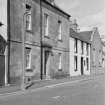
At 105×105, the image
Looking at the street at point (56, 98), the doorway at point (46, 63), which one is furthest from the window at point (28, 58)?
the street at point (56, 98)

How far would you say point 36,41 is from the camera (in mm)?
20719

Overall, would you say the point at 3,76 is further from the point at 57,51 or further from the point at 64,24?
the point at 64,24

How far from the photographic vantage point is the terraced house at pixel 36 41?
17047 mm

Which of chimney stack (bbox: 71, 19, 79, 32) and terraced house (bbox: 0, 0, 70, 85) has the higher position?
chimney stack (bbox: 71, 19, 79, 32)

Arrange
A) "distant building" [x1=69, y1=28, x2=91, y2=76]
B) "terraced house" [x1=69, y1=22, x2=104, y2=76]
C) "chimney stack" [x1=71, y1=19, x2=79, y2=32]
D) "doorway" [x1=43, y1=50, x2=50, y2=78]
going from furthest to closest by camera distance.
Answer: "chimney stack" [x1=71, y1=19, x2=79, y2=32]
"terraced house" [x1=69, y1=22, x2=104, y2=76]
"distant building" [x1=69, y1=28, x2=91, y2=76]
"doorway" [x1=43, y1=50, x2=50, y2=78]

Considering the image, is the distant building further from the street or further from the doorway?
the street

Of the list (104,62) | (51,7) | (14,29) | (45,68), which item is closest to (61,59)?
(45,68)

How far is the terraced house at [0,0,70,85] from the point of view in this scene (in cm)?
1705

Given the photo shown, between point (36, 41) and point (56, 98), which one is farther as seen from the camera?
point (36, 41)

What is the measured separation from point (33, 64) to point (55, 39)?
5.54 metres

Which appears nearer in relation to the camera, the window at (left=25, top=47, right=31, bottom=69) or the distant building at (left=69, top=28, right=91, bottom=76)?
the window at (left=25, top=47, right=31, bottom=69)

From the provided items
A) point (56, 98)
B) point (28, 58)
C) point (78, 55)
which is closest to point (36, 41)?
point (28, 58)

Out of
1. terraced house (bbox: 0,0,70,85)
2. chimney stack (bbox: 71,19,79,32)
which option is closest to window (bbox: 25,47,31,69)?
terraced house (bbox: 0,0,70,85)

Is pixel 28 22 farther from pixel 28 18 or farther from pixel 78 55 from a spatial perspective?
pixel 78 55
